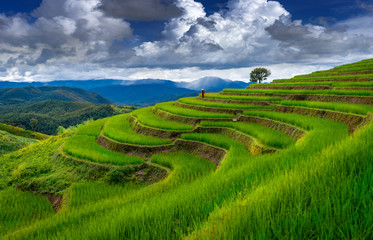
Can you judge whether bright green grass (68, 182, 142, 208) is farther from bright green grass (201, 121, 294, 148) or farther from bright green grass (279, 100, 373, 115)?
bright green grass (279, 100, 373, 115)

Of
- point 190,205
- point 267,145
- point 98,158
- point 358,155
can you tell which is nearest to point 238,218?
point 190,205

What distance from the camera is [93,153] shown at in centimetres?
913

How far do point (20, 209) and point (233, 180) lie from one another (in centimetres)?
703

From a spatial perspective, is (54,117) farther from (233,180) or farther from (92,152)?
(233,180)

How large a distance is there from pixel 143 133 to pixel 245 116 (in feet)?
19.1

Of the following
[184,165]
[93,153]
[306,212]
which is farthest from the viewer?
[93,153]

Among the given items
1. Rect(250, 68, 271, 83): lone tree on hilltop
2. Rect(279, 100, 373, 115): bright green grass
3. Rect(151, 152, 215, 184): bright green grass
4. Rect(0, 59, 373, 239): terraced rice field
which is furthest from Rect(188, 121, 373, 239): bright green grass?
Rect(250, 68, 271, 83): lone tree on hilltop

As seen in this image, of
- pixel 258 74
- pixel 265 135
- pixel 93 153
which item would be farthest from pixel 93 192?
pixel 258 74

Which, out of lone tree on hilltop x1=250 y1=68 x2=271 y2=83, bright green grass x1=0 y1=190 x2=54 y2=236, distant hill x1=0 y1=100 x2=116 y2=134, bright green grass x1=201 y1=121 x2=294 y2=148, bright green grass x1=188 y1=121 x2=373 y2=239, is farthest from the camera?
distant hill x1=0 y1=100 x2=116 y2=134

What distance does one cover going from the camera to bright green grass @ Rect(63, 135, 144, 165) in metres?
8.18

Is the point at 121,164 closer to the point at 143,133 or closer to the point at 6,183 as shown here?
the point at 143,133

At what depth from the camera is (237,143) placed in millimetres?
8547

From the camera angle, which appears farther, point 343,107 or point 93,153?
point 93,153

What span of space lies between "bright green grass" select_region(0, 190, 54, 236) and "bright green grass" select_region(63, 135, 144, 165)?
7.01ft
